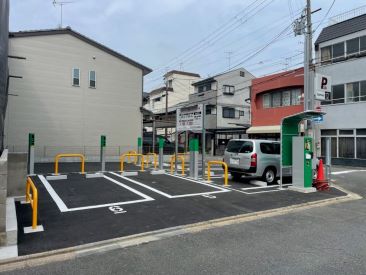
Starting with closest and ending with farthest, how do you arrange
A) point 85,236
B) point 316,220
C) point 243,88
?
point 85,236 → point 316,220 → point 243,88

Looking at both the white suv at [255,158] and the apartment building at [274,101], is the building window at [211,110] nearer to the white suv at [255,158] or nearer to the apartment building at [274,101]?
the apartment building at [274,101]

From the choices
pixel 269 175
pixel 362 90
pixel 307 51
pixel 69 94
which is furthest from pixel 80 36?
pixel 362 90

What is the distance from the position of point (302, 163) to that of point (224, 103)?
1055 inches

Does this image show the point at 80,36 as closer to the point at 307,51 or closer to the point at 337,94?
the point at 307,51

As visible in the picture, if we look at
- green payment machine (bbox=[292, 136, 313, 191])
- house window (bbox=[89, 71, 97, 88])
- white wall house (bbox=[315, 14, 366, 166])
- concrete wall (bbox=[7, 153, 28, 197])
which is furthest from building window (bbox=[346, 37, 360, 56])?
concrete wall (bbox=[7, 153, 28, 197])

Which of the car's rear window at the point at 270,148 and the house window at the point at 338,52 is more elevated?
the house window at the point at 338,52

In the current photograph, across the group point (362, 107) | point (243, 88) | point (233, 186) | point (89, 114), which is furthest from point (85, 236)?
point (243, 88)

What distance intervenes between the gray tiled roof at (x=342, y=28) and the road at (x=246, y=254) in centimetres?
2011

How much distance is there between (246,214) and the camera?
286 inches

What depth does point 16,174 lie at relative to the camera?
8109mm

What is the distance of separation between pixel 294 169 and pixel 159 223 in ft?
19.6

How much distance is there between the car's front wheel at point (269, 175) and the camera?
39.0ft

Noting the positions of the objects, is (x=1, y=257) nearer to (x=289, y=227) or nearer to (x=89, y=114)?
(x=289, y=227)

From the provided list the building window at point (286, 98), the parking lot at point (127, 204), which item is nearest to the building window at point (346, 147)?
the building window at point (286, 98)
